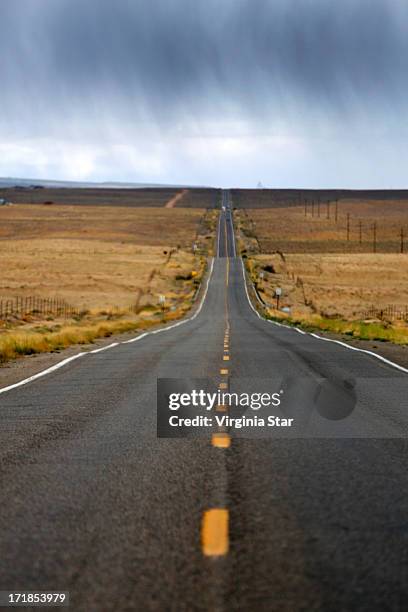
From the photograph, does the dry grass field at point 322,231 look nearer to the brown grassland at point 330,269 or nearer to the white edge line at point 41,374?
the brown grassland at point 330,269

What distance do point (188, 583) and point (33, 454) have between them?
3.47 meters

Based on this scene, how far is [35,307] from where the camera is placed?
2349 inches

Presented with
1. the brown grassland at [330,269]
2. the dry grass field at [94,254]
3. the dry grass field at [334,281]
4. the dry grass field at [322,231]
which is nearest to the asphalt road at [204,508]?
the brown grassland at [330,269]

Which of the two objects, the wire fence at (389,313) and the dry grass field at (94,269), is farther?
the wire fence at (389,313)

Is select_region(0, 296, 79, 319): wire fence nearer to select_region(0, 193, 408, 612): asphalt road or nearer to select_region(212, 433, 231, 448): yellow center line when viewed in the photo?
select_region(0, 193, 408, 612): asphalt road

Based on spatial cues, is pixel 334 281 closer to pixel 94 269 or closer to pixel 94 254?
pixel 94 269

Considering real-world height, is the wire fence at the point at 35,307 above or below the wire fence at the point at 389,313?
above

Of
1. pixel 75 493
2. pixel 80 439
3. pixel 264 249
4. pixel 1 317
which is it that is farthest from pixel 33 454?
pixel 264 249

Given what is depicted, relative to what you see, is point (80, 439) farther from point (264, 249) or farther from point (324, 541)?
point (264, 249)

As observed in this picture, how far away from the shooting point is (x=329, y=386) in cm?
1196

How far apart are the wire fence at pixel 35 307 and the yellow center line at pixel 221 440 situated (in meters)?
41.7

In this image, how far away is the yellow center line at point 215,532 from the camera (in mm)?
4328

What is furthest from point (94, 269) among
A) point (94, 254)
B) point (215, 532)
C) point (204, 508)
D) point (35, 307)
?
point (215, 532)

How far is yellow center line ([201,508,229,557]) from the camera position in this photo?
4328 millimetres
